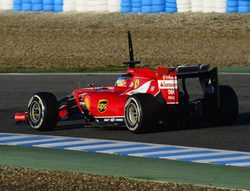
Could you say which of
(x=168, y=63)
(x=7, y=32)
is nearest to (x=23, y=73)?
(x=168, y=63)

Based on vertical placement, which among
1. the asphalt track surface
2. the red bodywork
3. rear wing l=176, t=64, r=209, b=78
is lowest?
the asphalt track surface

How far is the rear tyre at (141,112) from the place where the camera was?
1503 centimetres

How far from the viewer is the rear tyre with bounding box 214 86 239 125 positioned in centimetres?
1606

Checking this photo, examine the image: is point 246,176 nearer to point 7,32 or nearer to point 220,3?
point 220,3

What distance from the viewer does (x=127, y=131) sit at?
16.0m

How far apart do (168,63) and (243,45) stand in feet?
17.8

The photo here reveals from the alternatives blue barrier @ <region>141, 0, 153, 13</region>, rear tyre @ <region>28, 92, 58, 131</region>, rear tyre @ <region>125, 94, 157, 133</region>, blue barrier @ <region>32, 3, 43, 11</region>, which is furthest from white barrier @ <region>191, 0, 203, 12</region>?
rear tyre @ <region>125, 94, 157, 133</region>

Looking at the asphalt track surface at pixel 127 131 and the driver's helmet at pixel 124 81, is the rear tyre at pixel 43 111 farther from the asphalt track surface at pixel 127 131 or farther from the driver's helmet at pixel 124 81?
the driver's helmet at pixel 124 81

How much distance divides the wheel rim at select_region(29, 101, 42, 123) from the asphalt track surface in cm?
21

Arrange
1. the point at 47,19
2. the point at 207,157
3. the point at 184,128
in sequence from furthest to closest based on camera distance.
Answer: the point at 47,19 < the point at 184,128 < the point at 207,157

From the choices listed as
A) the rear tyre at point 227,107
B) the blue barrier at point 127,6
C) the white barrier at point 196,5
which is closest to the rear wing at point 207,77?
the rear tyre at point 227,107

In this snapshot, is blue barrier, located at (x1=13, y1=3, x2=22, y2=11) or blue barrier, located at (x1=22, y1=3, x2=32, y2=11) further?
blue barrier, located at (x1=13, y1=3, x2=22, y2=11)

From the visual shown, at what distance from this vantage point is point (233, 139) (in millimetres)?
14914

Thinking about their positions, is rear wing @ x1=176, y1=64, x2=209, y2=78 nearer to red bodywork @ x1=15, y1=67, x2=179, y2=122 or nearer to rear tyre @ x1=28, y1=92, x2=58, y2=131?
red bodywork @ x1=15, y1=67, x2=179, y2=122
